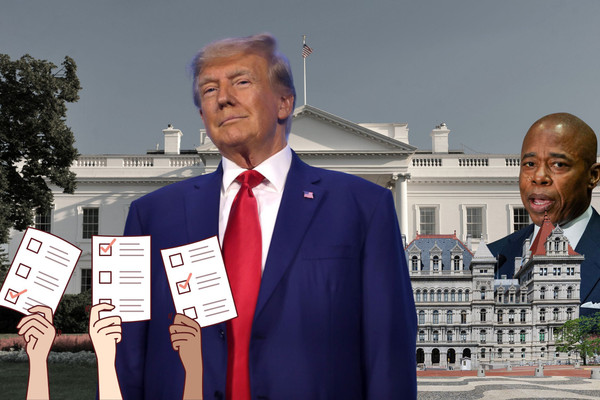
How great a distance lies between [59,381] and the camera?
10.4m

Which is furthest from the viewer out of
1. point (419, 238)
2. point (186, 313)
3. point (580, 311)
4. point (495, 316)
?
point (419, 238)

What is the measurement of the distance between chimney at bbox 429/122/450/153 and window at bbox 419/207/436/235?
3.50 metres

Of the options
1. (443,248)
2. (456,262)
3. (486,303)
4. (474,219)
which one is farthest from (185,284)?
(474,219)

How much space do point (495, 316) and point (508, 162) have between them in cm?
3277

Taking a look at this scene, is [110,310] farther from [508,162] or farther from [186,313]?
[508,162]

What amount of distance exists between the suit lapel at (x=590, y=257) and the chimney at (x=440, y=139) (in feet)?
112

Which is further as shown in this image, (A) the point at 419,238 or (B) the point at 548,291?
(A) the point at 419,238

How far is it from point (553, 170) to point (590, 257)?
1.66m

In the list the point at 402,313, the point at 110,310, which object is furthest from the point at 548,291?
the point at 110,310

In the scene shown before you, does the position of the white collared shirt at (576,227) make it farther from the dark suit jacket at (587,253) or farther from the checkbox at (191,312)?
the checkbox at (191,312)

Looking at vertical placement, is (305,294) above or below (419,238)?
below

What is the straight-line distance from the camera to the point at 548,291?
586 cm

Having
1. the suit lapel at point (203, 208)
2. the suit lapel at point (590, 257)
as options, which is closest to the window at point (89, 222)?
the suit lapel at point (590, 257)

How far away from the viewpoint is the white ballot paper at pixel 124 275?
1.76 meters
